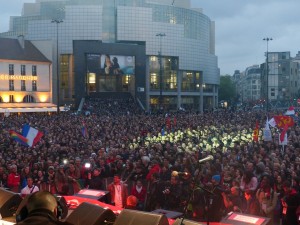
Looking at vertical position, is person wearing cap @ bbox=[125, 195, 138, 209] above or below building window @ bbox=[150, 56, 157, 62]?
below

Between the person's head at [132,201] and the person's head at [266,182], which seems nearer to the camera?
the person's head at [266,182]

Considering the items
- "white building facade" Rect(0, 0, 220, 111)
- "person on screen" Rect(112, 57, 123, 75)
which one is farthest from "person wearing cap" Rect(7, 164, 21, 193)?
"white building facade" Rect(0, 0, 220, 111)

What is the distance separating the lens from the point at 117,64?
71438 mm

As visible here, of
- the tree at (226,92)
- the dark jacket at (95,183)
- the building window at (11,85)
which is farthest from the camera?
the tree at (226,92)

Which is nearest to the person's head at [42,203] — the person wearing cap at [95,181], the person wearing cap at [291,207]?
the person wearing cap at [291,207]

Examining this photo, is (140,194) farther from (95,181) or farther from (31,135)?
(31,135)

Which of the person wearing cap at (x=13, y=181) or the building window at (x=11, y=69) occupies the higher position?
the building window at (x=11, y=69)

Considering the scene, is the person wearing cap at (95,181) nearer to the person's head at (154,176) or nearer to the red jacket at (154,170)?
the red jacket at (154,170)

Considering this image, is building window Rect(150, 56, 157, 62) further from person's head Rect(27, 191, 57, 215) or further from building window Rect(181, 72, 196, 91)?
person's head Rect(27, 191, 57, 215)

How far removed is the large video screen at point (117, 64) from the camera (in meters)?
70.4

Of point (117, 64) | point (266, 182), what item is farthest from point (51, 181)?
point (117, 64)

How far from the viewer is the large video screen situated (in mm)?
70375

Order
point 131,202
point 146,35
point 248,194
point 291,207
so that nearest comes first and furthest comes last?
point 291,207 → point 248,194 → point 131,202 → point 146,35

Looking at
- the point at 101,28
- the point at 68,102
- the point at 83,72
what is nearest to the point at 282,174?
the point at 83,72
